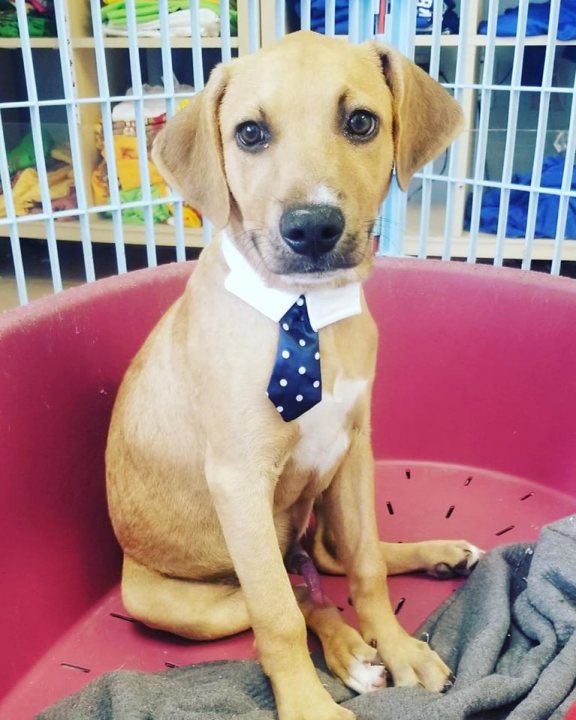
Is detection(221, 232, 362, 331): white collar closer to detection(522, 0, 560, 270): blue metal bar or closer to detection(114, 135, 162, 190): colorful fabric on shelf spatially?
detection(522, 0, 560, 270): blue metal bar

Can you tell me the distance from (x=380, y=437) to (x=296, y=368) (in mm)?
1023

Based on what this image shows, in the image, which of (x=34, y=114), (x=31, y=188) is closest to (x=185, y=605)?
(x=34, y=114)

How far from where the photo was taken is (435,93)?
146 cm

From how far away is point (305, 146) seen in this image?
125 cm

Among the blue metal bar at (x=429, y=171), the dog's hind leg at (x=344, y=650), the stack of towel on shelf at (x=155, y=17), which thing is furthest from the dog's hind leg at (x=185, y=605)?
the stack of towel on shelf at (x=155, y=17)

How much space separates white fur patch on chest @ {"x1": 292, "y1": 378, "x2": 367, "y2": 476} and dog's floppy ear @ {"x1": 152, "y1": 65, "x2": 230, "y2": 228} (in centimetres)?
36

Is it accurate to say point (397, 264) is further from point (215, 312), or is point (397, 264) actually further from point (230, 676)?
point (230, 676)

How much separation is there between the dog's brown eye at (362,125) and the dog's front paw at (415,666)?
36.5 inches

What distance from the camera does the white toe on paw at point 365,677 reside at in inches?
57.3

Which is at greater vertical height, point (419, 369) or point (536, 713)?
point (419, 369)

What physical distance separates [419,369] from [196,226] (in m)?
1.41

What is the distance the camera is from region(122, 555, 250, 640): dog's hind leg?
5.16ft

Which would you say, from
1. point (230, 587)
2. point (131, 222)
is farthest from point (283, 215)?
point (131, 222)

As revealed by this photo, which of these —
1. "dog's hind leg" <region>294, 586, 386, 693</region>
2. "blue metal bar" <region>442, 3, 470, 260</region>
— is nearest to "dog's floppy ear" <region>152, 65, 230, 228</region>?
"dog's hind leg" <region>294, 586, 386, 693</region>
